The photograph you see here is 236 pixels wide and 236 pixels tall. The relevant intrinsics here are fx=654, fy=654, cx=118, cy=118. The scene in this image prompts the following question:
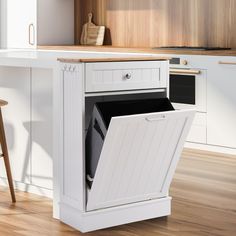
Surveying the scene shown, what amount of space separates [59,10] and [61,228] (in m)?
4.35

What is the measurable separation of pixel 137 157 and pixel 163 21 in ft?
11.8

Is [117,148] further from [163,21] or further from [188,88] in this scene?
[163,21]

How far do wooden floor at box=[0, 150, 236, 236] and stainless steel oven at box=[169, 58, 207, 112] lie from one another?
42.7 inches

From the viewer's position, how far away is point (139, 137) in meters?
3.29

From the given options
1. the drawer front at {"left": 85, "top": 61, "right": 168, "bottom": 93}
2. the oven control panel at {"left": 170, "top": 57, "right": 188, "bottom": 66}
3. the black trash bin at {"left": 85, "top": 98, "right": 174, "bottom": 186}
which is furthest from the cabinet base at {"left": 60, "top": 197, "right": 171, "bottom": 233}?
the oven control panel at {"left": 170, "top": 57, "right": 188, "bottom": 66}

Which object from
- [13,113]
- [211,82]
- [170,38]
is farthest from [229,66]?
[13,113]

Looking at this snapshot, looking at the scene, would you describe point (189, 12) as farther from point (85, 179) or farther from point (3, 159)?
point (85, 179)

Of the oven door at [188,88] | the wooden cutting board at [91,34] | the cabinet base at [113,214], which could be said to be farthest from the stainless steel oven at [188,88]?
the cabinet base at [113,214]

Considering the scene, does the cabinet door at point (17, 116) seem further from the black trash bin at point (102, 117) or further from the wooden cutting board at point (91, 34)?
the wooden cutting board at point (91, 34)

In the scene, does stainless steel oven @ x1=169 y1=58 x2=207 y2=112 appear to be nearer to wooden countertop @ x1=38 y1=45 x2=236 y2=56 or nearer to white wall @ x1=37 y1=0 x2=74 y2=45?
wooden countertop @ x1=38 y1=45 x2=236 y2=56

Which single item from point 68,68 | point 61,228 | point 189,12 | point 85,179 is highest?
point 189,12

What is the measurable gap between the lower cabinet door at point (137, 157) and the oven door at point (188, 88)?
2268 mm

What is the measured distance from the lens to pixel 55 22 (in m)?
7.35

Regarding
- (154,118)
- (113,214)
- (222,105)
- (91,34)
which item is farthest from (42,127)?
(91,34)
